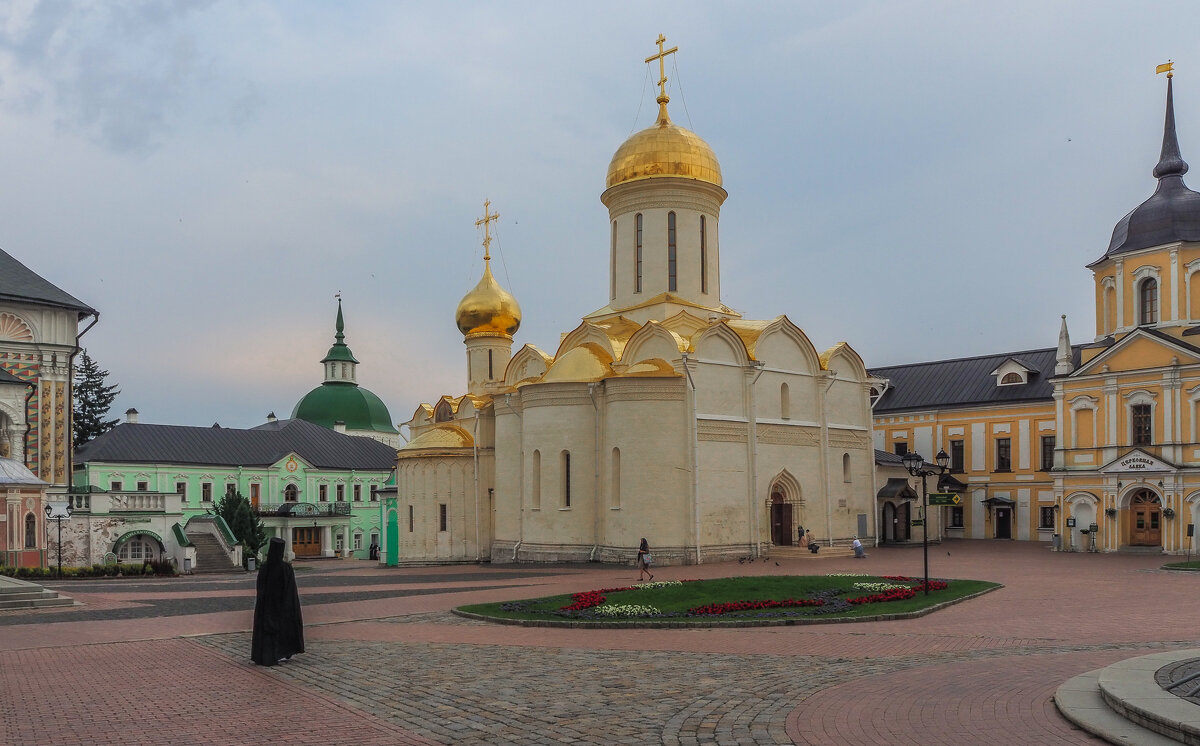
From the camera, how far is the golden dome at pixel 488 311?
41094mm

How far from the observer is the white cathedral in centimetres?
2911

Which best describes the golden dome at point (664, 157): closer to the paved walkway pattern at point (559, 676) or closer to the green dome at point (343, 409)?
the paved walkway pattern at point (559, 676)

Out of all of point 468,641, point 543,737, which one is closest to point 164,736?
point 543,737

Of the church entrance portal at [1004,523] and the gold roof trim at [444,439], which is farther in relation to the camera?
the church entrance portal at [1004,523]

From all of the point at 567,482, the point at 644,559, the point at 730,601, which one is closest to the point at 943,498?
the point at 730,601

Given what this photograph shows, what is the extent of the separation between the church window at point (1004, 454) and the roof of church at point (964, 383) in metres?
1.79

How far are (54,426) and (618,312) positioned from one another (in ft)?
64.5

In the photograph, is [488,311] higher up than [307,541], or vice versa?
[488,311]

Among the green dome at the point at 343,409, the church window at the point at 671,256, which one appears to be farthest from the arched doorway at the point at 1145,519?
the green dome at the point at 343,409

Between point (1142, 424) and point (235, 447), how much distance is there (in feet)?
149

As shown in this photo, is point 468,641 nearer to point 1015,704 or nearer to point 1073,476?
point 1015,704

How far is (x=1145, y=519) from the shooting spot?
33250mm

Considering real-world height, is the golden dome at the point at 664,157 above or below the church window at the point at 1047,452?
above

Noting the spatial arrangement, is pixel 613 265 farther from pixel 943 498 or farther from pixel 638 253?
pixel 943 498
